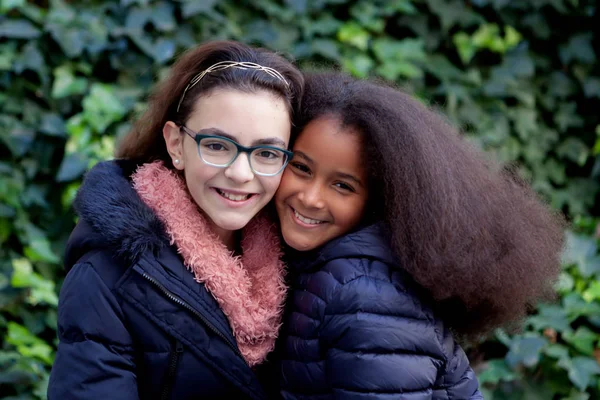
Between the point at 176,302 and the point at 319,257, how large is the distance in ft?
1.53

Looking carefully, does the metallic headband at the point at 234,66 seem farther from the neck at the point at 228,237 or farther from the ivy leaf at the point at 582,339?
the ivy leaf at the point at 582,339

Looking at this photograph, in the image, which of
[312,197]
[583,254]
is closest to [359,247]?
[312,197]

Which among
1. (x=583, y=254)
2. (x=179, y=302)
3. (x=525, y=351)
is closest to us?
(x=179, y=302)

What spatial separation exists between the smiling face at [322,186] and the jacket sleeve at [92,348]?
24.9 inches

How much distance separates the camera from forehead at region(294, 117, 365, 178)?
85.3 inches

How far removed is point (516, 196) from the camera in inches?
95.2

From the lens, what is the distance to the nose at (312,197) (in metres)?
2.19

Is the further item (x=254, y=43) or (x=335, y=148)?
(x=254, y=43)

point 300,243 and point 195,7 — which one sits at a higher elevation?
point 195,7

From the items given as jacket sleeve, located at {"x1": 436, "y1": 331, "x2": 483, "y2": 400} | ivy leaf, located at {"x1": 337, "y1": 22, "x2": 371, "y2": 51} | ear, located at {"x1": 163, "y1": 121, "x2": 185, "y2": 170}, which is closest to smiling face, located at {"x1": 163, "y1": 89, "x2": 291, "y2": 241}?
ear, located at {"x1": 163, "y1": 121, "x2": 185, "y2": 170}

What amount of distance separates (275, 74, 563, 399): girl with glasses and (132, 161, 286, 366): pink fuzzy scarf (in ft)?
0.27

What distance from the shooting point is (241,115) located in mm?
2061

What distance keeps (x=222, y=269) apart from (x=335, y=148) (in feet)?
1.70

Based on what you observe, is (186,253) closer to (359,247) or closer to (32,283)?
(359,247)
